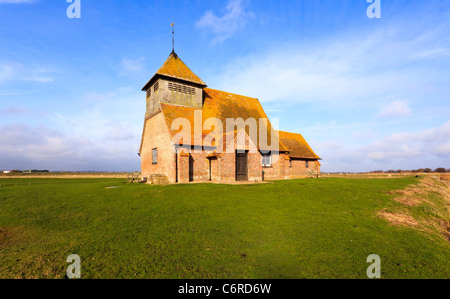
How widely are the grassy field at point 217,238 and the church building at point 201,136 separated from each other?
8.81 m

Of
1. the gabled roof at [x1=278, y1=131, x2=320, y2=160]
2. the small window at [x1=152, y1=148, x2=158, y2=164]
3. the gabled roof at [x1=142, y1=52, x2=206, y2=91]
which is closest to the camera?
the gabled roof at [x1=142, y1=52, x2=206, y2=91]

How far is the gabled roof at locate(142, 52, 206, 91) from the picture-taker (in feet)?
79.3

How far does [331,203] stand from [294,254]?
7.14 meters

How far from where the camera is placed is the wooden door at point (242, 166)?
21889 millimetres

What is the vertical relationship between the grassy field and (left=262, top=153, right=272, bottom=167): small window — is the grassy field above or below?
below

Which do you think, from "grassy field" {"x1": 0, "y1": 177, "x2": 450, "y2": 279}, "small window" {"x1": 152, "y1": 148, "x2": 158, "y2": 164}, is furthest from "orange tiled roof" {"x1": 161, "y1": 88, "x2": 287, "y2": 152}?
"grassy field" {"x1": 0, "y1": 177, "x2": 450, "y2": 279}
